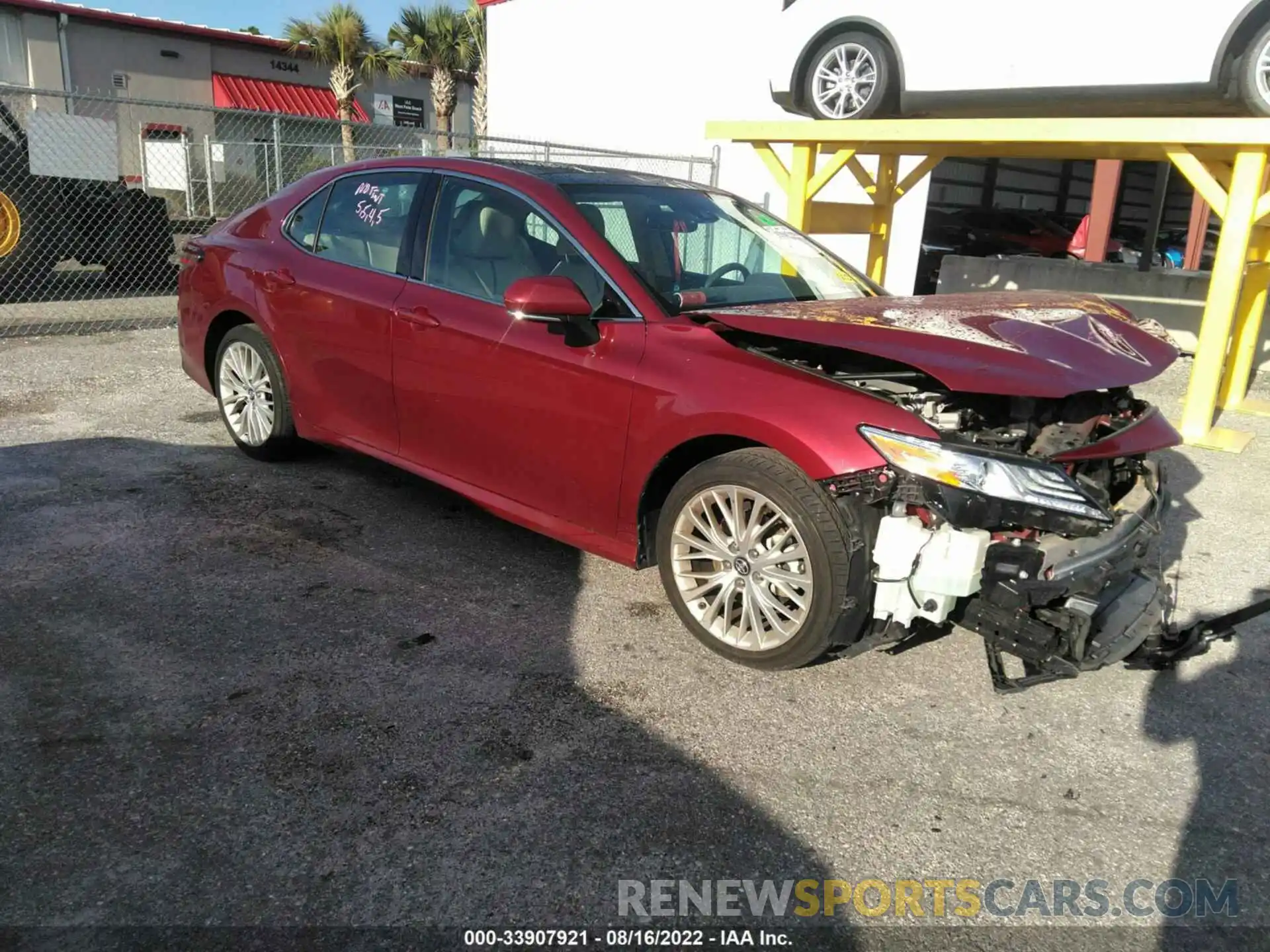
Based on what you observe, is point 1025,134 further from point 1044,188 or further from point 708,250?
point 1044,188

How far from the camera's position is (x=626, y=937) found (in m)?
2.20

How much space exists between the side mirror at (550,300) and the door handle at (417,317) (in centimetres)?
63

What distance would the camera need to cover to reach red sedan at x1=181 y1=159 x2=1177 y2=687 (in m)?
2.91

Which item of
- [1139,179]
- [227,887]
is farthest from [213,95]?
[227,887]

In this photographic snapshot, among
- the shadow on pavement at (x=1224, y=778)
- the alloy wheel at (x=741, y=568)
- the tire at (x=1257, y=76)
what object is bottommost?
the shadow on pavement at (x=1224, y=778)

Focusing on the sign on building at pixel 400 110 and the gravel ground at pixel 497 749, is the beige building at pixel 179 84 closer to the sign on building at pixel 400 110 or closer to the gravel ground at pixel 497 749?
the sign on building at pixel 400 110

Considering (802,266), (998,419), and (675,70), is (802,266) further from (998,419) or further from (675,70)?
(675,70)

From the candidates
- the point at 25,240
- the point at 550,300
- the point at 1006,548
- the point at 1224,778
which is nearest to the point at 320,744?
the point at 550,300

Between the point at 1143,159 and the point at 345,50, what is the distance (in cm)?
2567

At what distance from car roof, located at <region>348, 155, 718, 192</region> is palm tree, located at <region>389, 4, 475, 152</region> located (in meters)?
25.5

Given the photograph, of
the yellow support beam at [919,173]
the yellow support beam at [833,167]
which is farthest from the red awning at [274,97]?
the yellow support beam at [833,167]

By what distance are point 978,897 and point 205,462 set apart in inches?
177

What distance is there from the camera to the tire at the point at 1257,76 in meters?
6.39

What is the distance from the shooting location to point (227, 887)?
226cm
